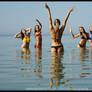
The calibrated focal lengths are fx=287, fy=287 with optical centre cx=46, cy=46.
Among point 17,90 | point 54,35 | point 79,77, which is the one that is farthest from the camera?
point 54,35

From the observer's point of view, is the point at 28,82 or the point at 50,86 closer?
the point at 50,86

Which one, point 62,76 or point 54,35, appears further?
point 54,35

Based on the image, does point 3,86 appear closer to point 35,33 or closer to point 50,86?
point 50,86

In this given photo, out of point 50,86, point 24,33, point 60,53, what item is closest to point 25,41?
point 24,33

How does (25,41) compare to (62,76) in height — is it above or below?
above

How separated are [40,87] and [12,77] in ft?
4.58

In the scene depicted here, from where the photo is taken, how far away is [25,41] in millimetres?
18984

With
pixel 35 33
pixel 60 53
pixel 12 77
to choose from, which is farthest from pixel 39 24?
pixel 12 77

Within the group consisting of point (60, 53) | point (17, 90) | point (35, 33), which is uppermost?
point (35, 33)

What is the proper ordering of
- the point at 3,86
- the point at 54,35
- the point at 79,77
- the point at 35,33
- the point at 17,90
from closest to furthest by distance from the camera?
1. the point at 17,90
2. the point at 3,86
3. the point at 79,77
4. the point at 54,35
5. the point at 35,33

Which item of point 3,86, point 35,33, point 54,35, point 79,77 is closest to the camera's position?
point 3,86

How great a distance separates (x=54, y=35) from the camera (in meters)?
12.4

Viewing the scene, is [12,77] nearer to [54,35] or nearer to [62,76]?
[62,76]

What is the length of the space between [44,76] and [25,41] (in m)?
12.5
